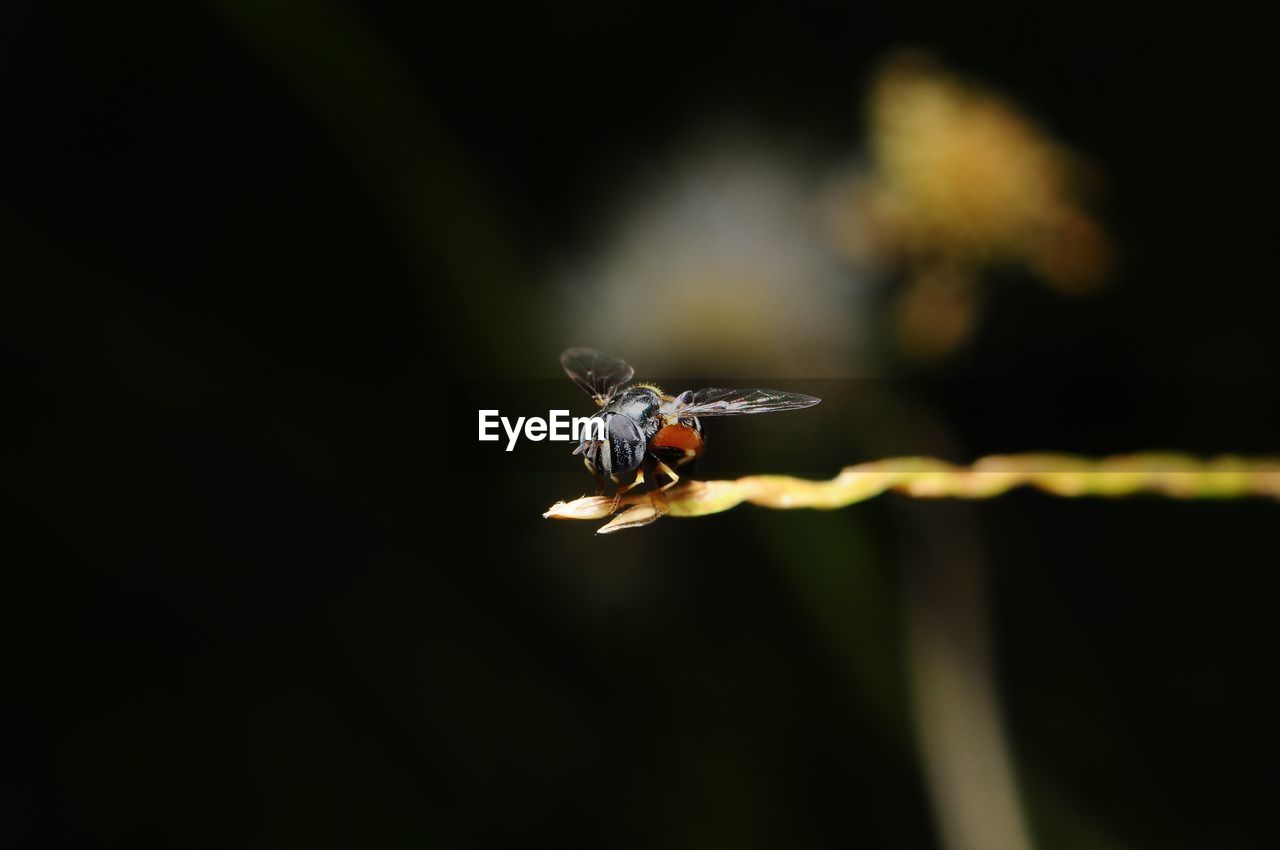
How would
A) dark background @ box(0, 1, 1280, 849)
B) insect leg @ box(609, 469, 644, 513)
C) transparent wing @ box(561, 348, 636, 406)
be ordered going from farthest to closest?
dark background @ box(0, 1, 1280, 849) → transparent wing @ box(561, 348, 636, 406) → insect leg @ box(609, 469, 644, 513)

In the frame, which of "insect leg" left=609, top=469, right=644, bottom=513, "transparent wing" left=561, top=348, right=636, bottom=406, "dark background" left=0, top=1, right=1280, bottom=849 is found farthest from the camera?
"dark background" left=0, top=1, right=1280, bottom=849

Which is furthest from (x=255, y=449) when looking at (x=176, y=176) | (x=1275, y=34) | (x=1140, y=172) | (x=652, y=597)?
(x=1275, y=34)

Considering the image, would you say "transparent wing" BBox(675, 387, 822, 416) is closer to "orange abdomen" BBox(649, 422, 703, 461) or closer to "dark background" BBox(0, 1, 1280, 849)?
"orange abdomen" BBox(649, 422, 703, 461)

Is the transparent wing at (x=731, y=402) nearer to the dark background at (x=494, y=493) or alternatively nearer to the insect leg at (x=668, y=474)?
A: the insect leg at (x=668, y=474)

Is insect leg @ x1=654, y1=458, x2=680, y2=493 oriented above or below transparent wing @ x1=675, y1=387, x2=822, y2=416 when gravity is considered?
below

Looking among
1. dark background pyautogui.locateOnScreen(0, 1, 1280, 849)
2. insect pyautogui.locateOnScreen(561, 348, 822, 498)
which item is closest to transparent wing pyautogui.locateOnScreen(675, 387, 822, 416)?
insect pyautogui.locateOnScreen(561, 348, 822, 498)

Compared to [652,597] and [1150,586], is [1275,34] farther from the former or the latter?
[652,597]

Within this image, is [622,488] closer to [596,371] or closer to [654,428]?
[654,428]

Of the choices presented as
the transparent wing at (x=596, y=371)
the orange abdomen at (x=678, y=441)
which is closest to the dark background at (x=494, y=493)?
the transparent wing at (x=596, y=371)

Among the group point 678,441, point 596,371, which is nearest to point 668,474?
point 678,441
